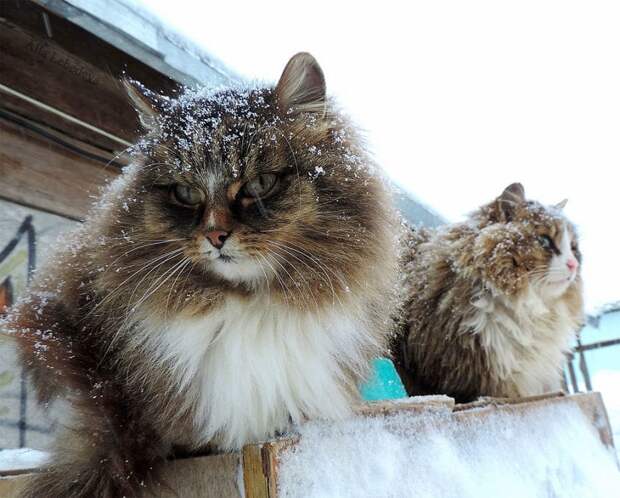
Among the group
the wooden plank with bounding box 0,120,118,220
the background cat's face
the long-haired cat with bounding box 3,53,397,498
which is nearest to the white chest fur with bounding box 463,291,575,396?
the background cat's face

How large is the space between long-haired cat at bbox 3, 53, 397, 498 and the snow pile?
11 cm

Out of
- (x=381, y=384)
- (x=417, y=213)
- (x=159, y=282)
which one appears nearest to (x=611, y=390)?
(x=417, y=213)

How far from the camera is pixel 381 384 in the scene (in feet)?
6.31

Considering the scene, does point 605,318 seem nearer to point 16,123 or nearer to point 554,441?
point 554,441

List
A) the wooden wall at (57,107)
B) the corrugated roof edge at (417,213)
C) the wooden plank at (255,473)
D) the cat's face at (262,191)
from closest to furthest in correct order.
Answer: the wooden plank at (255,473) < the cat's face at (262,191) < the wooden wall at (57,107) < the corrugated roof edge at (417,213)

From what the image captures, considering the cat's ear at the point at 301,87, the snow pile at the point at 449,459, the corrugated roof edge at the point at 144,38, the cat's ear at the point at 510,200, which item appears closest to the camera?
the snow pile at the point at 449,459

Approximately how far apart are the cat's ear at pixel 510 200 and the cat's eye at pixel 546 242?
8.1 inches

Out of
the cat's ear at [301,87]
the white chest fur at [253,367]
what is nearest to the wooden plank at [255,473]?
the white chest fur at [253,367]

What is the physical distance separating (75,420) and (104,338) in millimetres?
224

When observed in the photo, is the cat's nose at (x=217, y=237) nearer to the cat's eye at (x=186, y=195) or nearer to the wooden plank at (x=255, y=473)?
the cat's eye at (x=186, y=195)

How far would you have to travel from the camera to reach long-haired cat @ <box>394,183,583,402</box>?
2.58 meters

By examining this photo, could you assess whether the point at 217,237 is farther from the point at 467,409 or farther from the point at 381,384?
the point at 467,409

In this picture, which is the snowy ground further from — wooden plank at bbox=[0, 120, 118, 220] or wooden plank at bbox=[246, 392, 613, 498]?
wooden plank at bbox=[0, 120, 118, 220]

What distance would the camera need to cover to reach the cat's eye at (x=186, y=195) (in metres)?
1.53
